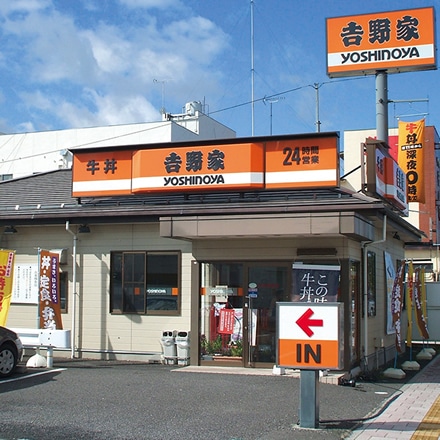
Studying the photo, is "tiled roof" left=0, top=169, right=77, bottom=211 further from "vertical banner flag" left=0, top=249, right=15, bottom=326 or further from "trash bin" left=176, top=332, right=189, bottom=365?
"trash bin" left=176, top=332, right=189, bottom=365

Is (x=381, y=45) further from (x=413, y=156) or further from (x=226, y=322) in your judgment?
(x=226, y=322)

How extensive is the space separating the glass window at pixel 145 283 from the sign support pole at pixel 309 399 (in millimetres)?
6304

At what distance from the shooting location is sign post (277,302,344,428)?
8.12 meters

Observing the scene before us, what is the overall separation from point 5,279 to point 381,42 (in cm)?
1220

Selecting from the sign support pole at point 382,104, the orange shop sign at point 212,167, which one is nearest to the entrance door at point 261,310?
the orange shop sign at point 212,167

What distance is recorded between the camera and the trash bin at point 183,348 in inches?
542

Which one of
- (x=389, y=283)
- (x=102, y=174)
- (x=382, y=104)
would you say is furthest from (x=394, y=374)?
(x=382, y=104)

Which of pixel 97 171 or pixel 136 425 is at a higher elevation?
pixel 97 171

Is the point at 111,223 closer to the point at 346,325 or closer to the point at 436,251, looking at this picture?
the point at 346,325

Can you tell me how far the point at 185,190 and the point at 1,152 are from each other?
35.4 metres

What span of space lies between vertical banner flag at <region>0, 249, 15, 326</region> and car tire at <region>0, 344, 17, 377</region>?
1757 mm

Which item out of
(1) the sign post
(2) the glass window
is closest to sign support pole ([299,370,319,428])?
(1) the sign post

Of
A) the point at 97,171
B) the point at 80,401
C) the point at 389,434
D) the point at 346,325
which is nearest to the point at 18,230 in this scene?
the point at 97,171

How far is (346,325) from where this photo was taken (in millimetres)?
12883
